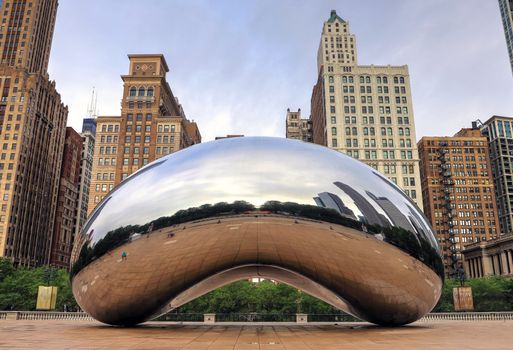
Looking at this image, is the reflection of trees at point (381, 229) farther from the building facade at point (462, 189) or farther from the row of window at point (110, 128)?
the building facade at point (462, 189)

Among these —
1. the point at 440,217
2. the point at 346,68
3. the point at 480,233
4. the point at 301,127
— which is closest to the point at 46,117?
the point at 346,68

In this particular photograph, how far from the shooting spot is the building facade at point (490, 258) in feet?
265

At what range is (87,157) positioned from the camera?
159m

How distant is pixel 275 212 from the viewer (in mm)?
8703

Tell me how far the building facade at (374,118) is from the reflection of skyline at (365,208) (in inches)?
3381

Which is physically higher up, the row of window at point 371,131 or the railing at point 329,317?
the row of window at point 371,131

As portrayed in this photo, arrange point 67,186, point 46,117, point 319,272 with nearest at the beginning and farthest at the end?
point 319,272 < point 46,117 < point 67,186

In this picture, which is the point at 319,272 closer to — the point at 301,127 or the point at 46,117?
the point at 46,117

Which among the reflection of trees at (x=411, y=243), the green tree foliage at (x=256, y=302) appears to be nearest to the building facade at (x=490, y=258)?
the green tree foliage at (x=256, y=302)

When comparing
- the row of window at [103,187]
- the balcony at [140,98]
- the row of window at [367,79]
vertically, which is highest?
the row of window at [367,79]

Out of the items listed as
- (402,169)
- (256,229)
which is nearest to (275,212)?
(256,229)

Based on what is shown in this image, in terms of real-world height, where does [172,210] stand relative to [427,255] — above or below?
above

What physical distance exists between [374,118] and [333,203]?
3623 inches

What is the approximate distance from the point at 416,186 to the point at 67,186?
99.4 meters
